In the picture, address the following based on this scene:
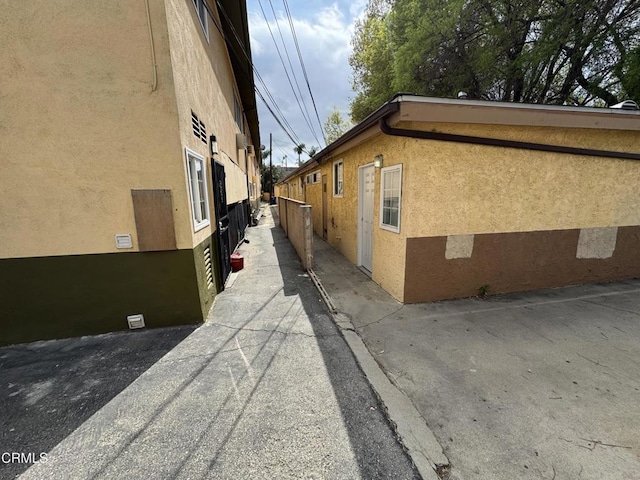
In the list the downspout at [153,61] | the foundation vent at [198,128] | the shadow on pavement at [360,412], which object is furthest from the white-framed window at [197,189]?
the shadow on pavement at [360,412]

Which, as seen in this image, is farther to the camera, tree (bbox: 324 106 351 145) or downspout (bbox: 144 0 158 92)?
tree (bbox: 324 106 351 145)

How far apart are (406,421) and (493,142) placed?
13.3 ft

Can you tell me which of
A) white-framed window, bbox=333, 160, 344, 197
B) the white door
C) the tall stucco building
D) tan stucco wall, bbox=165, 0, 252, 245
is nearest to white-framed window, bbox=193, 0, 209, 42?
tan stucco wall, bbox=165, 0, 252, 245

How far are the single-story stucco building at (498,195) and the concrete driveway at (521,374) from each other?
21.7 inches

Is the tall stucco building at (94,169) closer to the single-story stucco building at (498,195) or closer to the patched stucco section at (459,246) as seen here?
the single-story stucco building at (498,195)

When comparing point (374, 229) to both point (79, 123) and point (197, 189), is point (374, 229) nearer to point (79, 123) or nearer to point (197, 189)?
point (197, 189)

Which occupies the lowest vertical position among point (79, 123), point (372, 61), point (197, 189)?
point (197, 189)

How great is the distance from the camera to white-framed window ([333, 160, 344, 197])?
7268mm

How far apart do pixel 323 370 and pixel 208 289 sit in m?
2.47

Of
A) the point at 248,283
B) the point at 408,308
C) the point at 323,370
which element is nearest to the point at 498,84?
the point at 408,308

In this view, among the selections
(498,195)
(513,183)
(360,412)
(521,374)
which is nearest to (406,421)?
(360,412)

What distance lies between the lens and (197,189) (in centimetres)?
402

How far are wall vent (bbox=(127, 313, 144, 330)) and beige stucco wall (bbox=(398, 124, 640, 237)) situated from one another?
4100 millimetres

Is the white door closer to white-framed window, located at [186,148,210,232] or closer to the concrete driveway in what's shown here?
the concrete driveway
